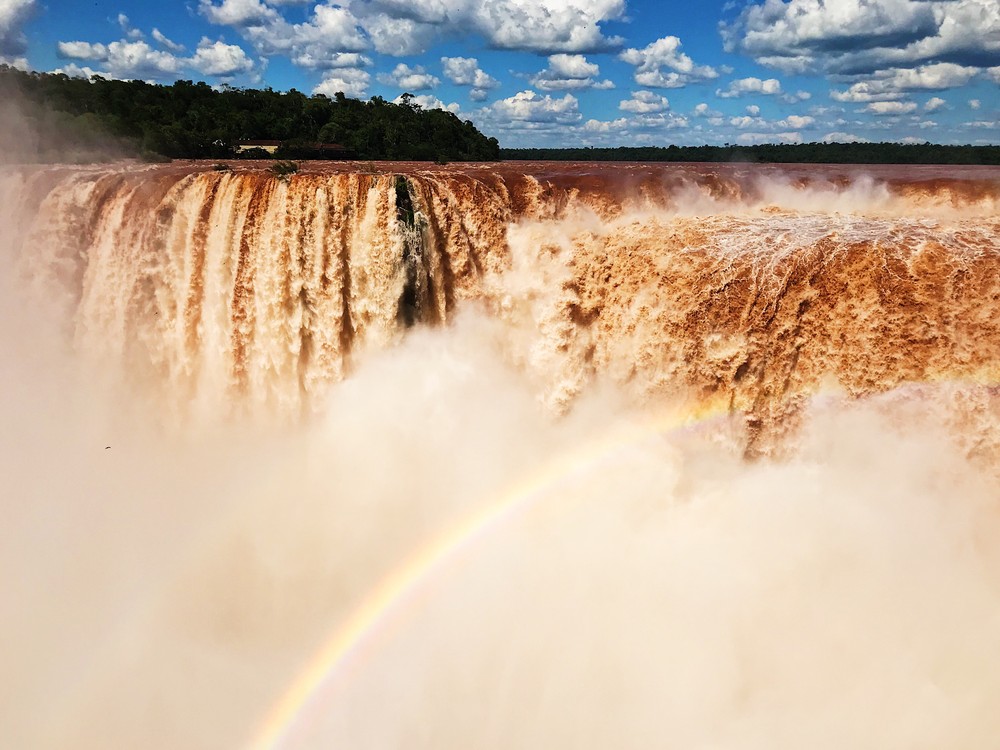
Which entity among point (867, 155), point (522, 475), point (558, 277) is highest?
point (867, 155)

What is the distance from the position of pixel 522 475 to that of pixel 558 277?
3335mm

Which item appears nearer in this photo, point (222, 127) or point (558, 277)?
point (558, 277)

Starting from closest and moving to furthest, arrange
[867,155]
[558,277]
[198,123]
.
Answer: [558,277] < [198,123] < [867,155]

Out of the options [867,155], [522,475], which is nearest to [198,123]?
[522,475]

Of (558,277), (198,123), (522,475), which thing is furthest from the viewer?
(198,123)

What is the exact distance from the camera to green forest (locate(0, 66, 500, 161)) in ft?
79.6

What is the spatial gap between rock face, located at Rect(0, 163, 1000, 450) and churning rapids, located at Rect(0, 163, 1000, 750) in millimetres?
60

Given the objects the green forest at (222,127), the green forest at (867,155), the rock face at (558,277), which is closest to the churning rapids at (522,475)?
the rock face at (558,277)

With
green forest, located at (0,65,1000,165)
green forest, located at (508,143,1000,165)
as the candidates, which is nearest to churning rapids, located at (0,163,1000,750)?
green forest, located at (0,65,1000,165)

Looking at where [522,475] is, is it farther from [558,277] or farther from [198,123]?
[198,123]

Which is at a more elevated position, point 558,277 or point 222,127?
point 222,127

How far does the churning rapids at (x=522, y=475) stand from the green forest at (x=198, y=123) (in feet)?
43.5

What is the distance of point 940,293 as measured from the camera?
9258mm

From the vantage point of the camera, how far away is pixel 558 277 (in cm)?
1145
